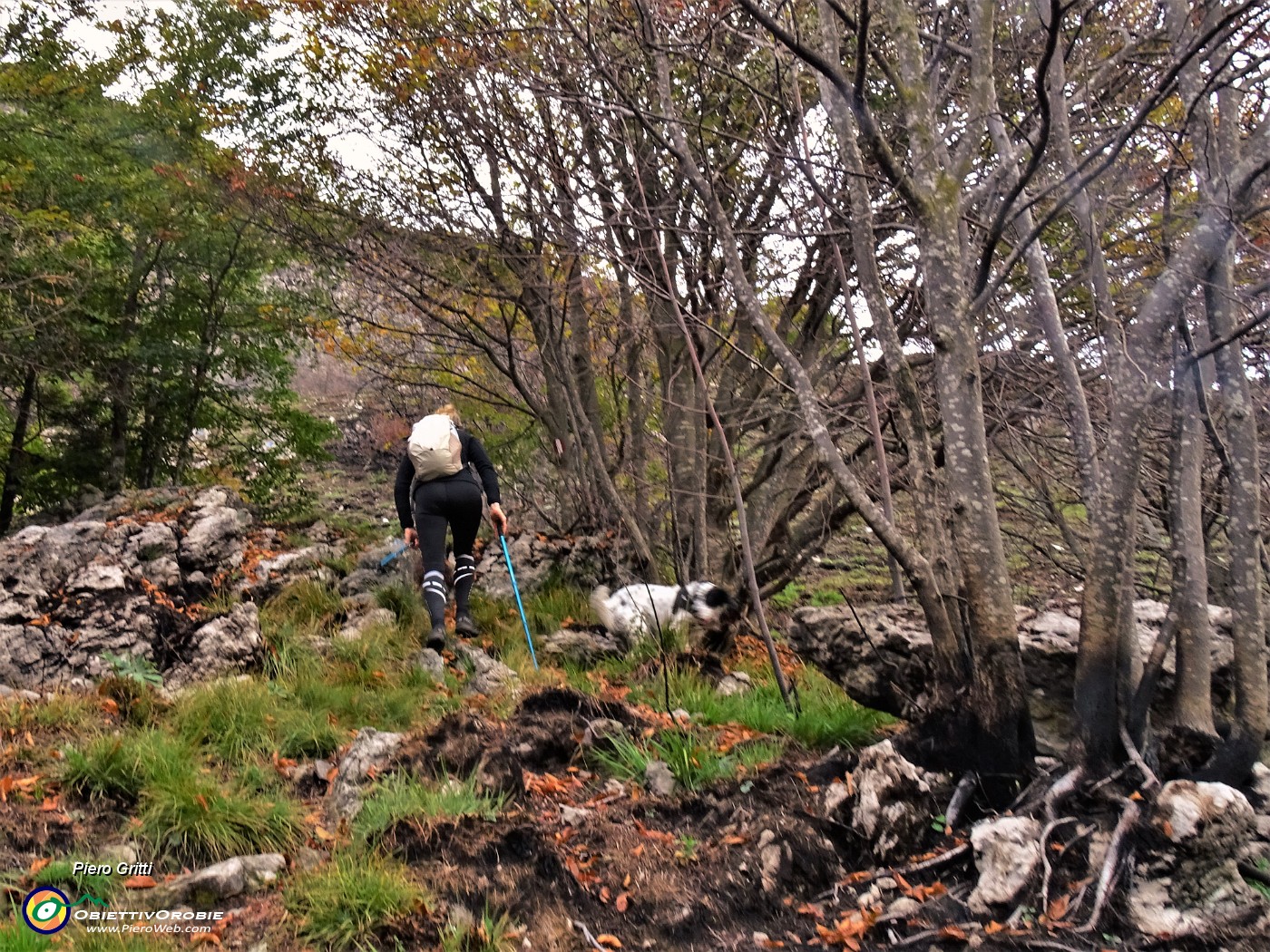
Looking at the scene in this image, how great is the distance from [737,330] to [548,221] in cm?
186

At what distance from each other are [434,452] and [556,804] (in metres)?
2.89

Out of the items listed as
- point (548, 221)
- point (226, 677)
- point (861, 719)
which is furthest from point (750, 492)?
point (226, 677)

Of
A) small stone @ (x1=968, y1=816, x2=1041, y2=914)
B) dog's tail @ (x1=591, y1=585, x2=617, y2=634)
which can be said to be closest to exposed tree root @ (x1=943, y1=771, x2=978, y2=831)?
small stone @ (x1=968, y1=816, x2=1041, y2=914)

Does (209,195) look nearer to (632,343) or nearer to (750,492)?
(632,343)

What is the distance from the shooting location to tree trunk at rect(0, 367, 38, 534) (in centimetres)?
859

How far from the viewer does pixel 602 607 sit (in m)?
6.30

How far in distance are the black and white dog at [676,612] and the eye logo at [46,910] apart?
3.64 metres

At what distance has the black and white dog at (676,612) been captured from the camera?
578 centimetres

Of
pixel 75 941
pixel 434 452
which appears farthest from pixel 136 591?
pixel 75 941

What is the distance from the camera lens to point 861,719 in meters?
3.98

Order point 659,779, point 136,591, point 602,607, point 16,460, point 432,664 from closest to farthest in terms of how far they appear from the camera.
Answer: point 659,779 → point 432,664 → point 136,591 → point 602,607 → point 16,460

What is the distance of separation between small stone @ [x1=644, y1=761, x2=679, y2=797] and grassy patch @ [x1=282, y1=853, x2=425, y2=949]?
4.14 feet

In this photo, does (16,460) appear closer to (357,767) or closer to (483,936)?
(357,767)

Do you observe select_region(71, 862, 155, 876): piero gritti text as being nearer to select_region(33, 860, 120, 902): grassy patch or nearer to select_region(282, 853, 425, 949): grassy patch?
select_region(33, 860, 120, 902): grassy patch
